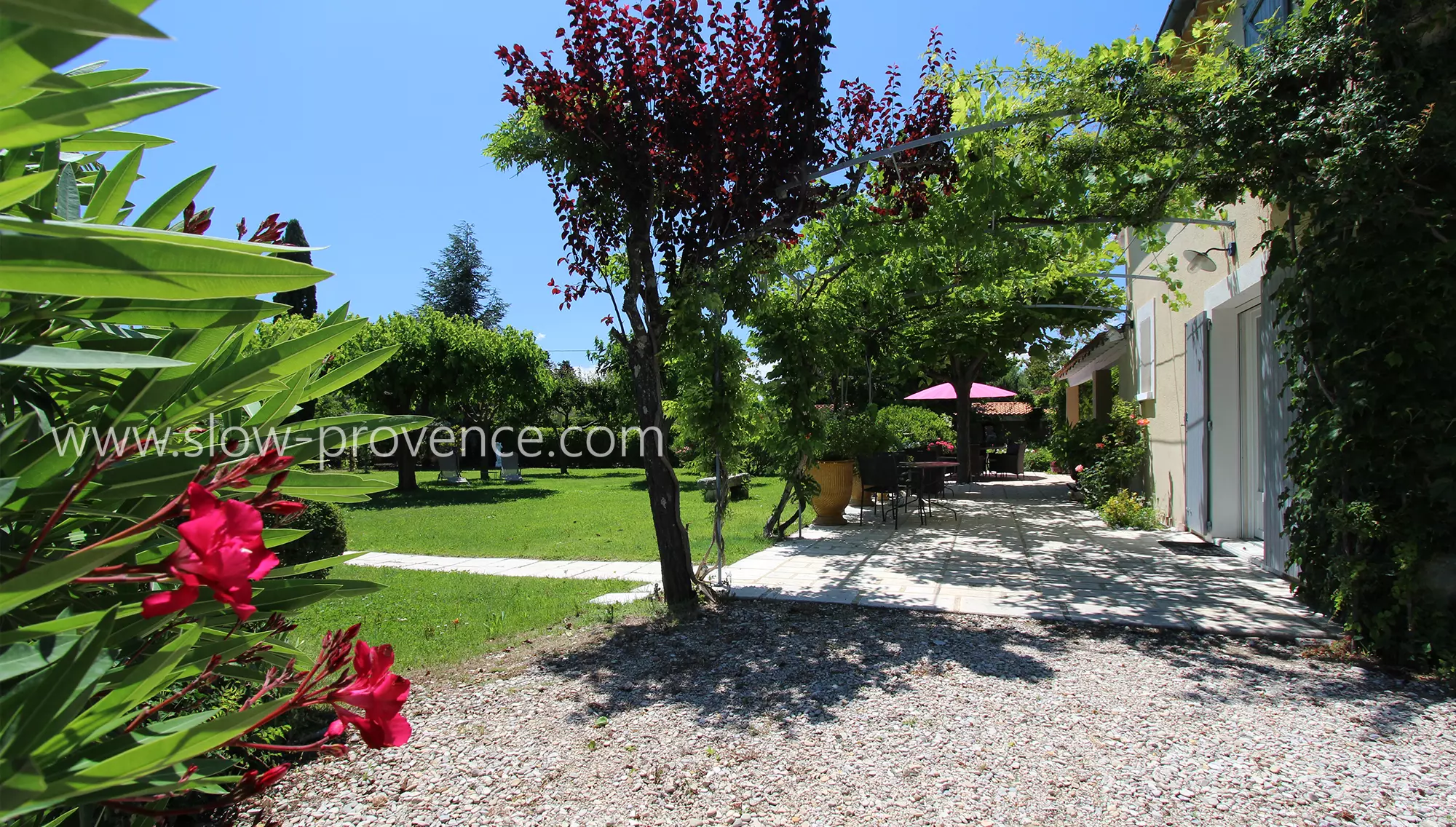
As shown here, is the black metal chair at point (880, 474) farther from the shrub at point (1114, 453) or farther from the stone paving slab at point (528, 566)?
the stone paving slab at point (528, 566)

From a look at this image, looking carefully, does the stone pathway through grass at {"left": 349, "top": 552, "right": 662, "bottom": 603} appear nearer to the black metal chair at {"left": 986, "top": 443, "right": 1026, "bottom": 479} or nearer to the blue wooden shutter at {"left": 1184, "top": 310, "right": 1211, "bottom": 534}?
the blue wooden shutter at {"left": 1184, "top": 310, "right": 1211, "bottom": 534}

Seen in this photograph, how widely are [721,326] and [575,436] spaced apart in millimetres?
23104

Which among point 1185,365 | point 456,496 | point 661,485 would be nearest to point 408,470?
point 456,496

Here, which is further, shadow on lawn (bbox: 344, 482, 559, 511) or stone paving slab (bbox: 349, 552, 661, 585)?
shadow on lawn (bbox: 344, 482, 559, 511)

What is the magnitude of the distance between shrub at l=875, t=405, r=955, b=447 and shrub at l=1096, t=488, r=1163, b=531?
2.89 meters

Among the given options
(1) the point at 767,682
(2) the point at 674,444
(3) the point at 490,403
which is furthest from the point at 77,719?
(3) the point at 490,403

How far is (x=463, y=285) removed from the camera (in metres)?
43.2

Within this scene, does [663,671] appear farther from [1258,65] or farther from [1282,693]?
[1258,65]

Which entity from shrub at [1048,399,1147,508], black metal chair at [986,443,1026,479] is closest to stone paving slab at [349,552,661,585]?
shrub at [1048,399,1147,508]

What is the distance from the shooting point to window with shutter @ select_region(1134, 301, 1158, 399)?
988cm

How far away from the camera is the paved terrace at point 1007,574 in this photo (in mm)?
5215

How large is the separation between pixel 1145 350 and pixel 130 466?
1128cm

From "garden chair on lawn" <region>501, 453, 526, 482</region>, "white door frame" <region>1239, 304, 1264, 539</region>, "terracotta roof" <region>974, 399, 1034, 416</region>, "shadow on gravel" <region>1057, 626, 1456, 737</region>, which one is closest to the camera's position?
"shadow on gravel" <region>1057, 626, 1456, 737</region>

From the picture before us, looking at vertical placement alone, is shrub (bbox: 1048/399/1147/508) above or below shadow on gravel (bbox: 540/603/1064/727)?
above
